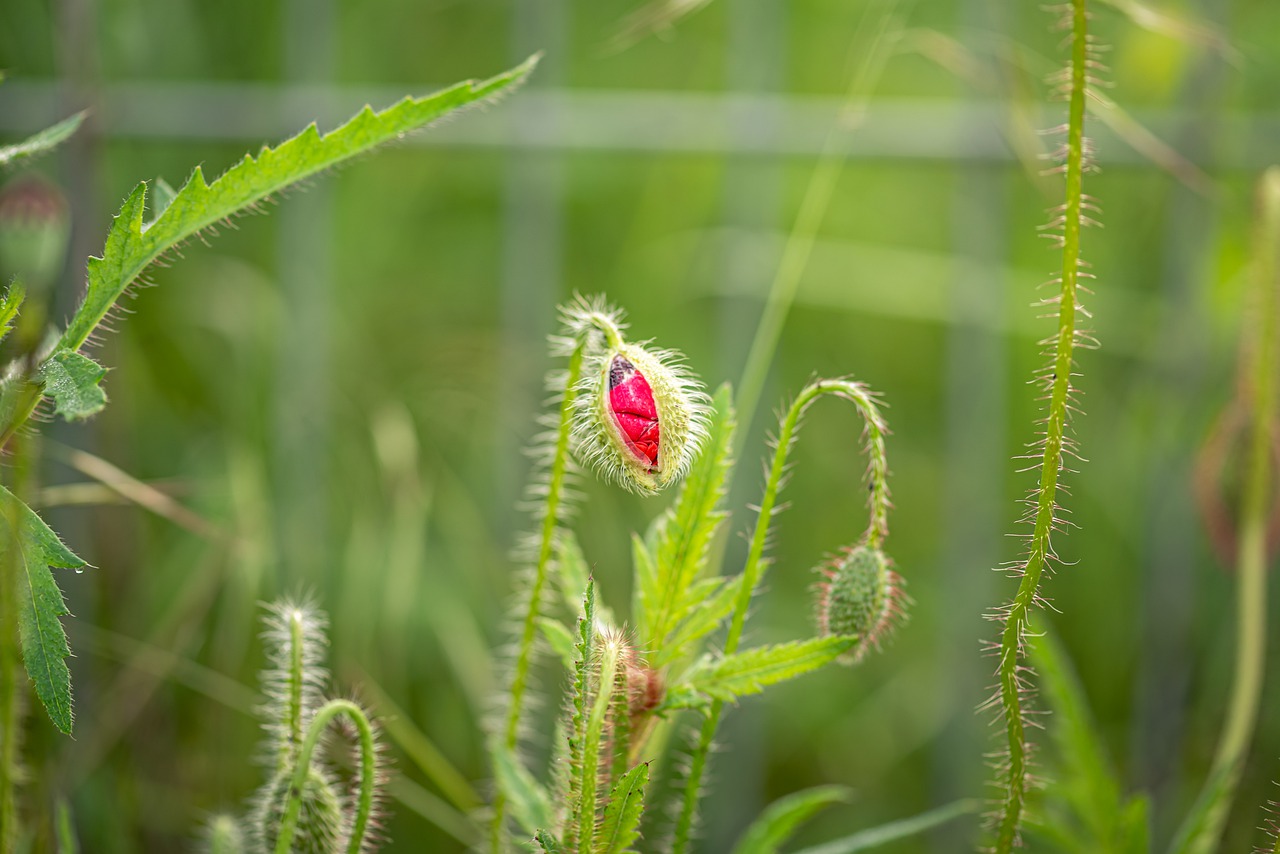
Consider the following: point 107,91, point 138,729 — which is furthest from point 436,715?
point 107,91

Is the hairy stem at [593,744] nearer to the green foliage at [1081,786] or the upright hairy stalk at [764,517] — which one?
the upright hairy stalk at [764,517]

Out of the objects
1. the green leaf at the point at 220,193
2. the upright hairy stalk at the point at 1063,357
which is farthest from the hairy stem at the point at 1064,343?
the green leaf at the point at 220,193

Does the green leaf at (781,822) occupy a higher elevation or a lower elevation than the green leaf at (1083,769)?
lower

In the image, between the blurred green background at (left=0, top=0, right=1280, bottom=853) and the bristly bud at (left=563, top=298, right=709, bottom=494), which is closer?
the bristly bud at (left=563, top=298, right=709, bottom=494)

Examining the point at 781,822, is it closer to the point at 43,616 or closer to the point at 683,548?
the point at 683,548

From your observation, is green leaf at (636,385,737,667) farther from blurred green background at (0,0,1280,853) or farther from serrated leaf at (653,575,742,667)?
blurred green background at (0,0,1280,853)

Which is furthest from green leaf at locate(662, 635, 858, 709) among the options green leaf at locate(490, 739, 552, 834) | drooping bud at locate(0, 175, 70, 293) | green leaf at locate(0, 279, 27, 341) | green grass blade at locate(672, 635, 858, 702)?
drooping bud at locate(0, 175, 70, 293)

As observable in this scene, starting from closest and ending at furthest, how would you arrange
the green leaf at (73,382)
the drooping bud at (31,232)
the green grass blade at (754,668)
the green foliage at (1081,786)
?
the green leaf at (73,382)
the green grass blade at (754,668)
the green foliage at (1081,786)
the drooping bud at (31,232)
